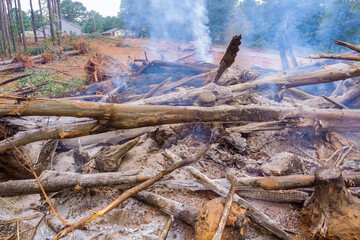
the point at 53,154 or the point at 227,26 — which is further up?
the point at 227,26

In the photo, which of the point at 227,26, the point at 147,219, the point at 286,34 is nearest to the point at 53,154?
the point at 147,219

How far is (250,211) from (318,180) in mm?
731

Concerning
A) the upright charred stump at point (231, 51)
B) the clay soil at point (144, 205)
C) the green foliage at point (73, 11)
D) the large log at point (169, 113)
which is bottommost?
the clay soil at point (144, 205)

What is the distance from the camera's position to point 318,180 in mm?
1961

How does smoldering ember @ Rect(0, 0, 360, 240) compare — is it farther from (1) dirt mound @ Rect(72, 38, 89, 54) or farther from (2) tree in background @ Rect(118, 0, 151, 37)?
(2) tree in background @ Rect(118, 0, 151, 37)

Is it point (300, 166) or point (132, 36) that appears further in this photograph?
point (132, 36)

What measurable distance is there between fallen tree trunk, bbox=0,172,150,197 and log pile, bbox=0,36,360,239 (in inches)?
0.5

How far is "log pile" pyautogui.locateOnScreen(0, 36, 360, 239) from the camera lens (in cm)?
193

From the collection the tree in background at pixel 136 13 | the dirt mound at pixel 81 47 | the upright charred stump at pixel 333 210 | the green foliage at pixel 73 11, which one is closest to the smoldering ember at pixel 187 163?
the upright charred stump at pixel 333 210

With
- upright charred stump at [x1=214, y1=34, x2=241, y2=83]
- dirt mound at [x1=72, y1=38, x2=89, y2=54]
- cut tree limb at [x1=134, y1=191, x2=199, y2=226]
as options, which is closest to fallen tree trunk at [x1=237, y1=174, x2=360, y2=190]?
cut tree limb at [x1=134, y1=191, x2=199, y2=226]

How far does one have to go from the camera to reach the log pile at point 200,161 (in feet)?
6.32

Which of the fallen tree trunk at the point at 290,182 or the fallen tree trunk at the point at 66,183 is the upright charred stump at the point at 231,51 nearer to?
the fallen tree trunk at the point at 290,182

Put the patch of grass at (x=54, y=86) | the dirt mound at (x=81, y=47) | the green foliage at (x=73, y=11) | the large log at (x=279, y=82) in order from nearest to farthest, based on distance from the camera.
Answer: the large log at (x=279, y=82) → the patch of grass at (x=54, y=86) → the dirt mound at (x=81, y=47) → the green foliage at (x=73, y=11)

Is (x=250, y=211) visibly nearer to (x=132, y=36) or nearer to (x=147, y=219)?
(x=147, y=219)
